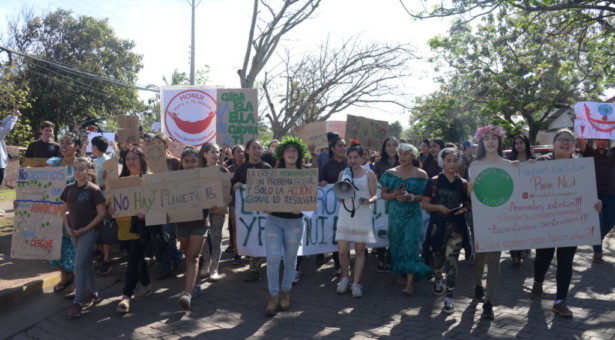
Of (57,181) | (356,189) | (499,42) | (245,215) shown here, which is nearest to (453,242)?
(356,189)

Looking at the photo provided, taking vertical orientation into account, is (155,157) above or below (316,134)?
below

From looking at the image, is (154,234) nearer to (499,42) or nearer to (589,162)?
(589,162)

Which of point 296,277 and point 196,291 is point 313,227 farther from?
point 196,291

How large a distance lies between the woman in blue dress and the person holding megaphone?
260mm

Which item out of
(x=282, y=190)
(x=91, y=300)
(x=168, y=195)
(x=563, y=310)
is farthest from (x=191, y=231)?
(x=563, y=310)

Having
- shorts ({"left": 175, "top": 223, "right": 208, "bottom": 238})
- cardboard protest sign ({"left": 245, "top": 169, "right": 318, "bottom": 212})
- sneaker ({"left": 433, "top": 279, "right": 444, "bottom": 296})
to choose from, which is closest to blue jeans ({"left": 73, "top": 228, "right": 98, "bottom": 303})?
shorts ({"left": 175, "top": 223, "right": 208, "bottom": 238})

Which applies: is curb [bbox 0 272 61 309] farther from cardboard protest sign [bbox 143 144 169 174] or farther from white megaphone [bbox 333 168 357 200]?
white megaphone [bbox 333 168 357 200]

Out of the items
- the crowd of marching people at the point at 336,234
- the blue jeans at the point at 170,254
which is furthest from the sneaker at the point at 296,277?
the blue jeans at the point at 170,254

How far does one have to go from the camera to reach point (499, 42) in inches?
953

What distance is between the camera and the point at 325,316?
17.5ft

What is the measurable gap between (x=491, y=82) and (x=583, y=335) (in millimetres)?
23308

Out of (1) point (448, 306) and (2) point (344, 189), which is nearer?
(1) point (448, 306)

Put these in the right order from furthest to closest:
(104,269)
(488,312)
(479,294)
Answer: (104,269), (479,294), (488,312)

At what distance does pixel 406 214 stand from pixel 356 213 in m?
0.62
